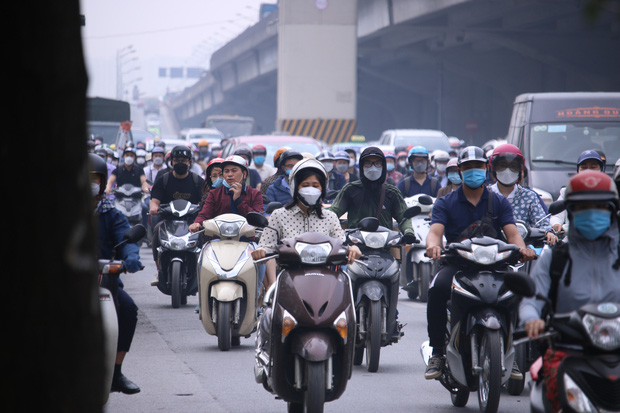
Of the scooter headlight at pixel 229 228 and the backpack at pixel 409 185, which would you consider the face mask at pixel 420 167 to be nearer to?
the backpack at pixel 409 185

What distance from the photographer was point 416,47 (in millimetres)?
46625

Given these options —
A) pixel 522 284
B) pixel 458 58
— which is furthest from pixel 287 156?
pixel 458 58

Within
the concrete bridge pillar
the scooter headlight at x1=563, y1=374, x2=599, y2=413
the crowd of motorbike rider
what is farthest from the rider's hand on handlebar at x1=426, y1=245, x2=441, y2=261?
the concrete bridge pillar

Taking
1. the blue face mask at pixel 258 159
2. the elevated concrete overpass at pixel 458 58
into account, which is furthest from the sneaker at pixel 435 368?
the elevated concrete overpass at pixel 458 58

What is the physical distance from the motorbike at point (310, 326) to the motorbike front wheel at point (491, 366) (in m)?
0.85

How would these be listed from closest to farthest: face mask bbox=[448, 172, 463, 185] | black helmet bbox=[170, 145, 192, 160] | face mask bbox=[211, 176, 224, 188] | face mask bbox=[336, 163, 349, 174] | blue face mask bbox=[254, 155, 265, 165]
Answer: face mask bbox=[211, 176, 224, 188]
black helmet bbox=[170, 145, 192, 160]
face mask bbox=[448, 172, 463, 185]
blue face mask bbox=[254, 155, 265, 165]
face mask bbox=[336, 163, 349, 174]

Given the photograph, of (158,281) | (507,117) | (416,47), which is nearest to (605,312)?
(158,281)

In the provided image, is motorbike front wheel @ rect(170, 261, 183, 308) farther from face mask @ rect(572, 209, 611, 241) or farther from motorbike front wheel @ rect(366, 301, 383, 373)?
face mask @ rect(572, 209, 611, 241)

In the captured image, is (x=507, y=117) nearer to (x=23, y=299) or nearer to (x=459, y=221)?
(x=459, y=221)

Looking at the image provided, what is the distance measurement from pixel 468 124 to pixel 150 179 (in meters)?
25.8

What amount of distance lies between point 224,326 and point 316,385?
3.56 metres

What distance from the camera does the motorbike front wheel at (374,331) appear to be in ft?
27.6

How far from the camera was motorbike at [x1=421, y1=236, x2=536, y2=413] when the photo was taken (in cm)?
645

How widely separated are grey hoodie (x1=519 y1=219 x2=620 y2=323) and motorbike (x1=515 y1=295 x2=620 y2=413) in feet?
0.78
